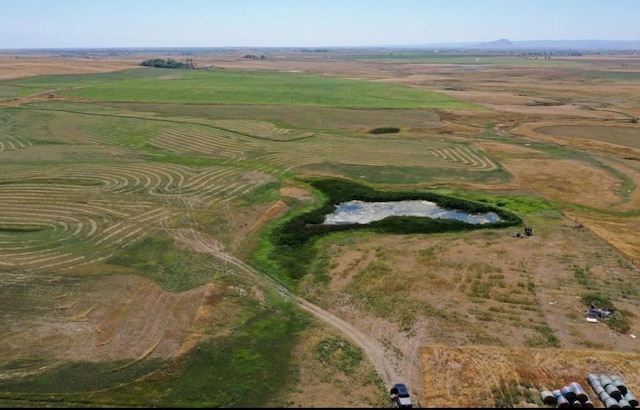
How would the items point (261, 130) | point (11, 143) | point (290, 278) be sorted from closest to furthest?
point (290, 278), point (11, 143), point (261, 130)

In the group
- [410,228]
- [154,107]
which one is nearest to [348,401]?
[410,228]

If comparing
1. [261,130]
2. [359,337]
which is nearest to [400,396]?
[359,337]

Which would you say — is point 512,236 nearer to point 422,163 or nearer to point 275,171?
point 422,163

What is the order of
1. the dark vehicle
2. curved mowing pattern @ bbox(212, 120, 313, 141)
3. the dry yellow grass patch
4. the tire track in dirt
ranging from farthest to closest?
curved mowing pattern @ bbox(212, 120, 313, 141) → the tire track in dirt → the dry yellow grass patch → the dark vehicle

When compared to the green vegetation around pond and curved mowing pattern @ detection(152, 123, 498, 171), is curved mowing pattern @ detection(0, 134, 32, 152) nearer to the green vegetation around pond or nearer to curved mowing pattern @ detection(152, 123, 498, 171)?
curved mowing pattern @ detection(152, 123, 498, 171)

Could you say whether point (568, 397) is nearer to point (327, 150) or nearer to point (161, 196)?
point (161, 196)

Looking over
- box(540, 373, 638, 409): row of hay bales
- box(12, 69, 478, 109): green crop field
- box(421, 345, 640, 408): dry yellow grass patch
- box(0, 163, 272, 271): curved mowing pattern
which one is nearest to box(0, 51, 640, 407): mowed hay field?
box(421, 345, 640, 408): dry yellow grass patch
